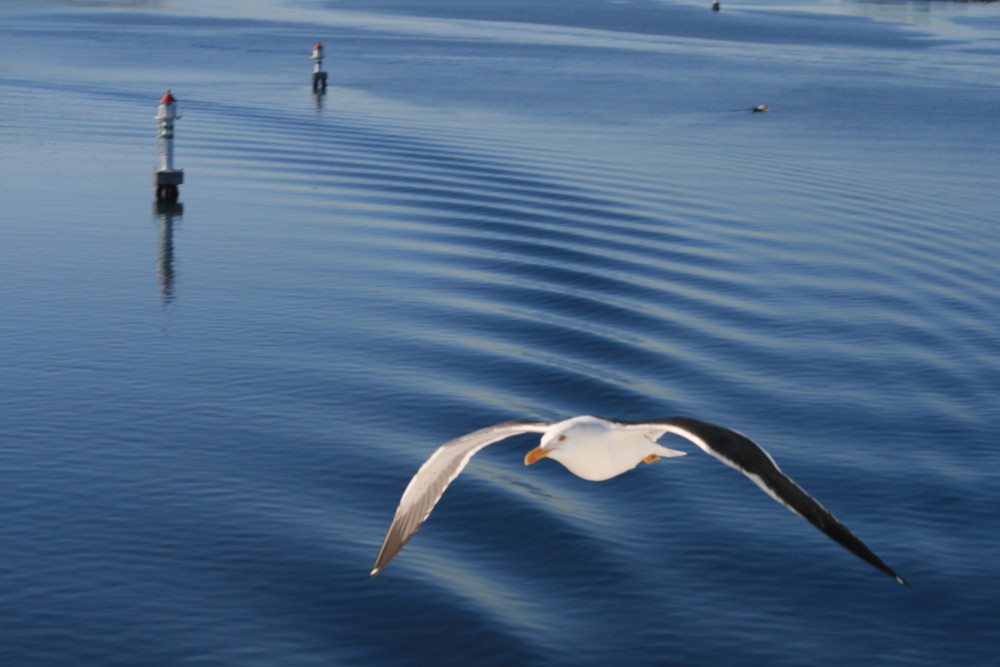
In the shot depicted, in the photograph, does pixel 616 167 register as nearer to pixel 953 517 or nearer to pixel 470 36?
pixel 953 517

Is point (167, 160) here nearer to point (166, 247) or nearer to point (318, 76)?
point (166, 247)

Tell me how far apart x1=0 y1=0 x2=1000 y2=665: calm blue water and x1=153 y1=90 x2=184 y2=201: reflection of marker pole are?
2.49 ft

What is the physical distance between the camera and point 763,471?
10992mm

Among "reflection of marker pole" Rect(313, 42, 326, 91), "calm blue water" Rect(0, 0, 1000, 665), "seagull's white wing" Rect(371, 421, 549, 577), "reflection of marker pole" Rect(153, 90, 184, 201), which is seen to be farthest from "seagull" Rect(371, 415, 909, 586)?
"reflection of marker pole" Rect(313, 42, 326, 91)

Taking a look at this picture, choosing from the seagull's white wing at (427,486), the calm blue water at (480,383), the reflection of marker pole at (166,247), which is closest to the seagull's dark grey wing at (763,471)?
the seagull's white wing at (427,486)

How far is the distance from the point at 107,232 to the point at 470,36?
76513mm

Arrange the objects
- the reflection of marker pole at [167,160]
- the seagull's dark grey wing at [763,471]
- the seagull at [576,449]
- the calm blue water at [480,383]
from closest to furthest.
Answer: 1. the seagull's dark grey wing at [763,471]
2. the seagull at [576,449]
3. the calm blue water at [480,383]
4. the reflection of marker pole at [167,160]

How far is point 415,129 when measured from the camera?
48.7 m

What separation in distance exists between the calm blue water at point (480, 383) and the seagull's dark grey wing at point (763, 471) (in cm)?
308

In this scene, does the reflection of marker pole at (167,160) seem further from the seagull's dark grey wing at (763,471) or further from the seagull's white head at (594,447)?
the seagull's dark grey wing at (763,471)

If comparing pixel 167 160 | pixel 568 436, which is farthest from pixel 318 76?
pixel 568 436

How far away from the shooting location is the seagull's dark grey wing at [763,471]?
33.8 ft

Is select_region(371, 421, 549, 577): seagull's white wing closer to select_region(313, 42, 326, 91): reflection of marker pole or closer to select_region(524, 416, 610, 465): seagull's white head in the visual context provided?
select_region(524, 416, 610, 465): seagull's white head

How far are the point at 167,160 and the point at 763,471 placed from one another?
25213 mm
